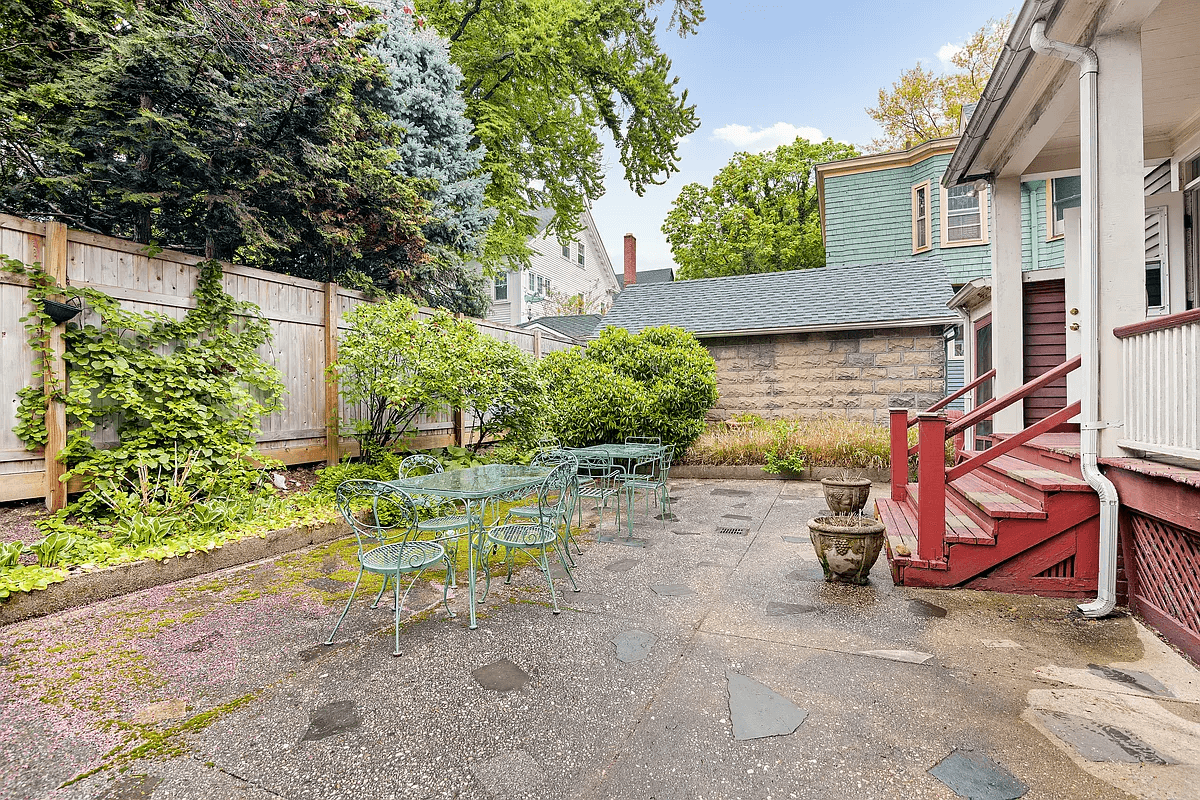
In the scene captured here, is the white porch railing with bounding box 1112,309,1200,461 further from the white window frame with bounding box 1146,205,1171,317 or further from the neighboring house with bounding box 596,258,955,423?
the neighboring house with bounding box 596,258,955,423

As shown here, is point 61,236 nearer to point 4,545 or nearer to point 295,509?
point 4,545

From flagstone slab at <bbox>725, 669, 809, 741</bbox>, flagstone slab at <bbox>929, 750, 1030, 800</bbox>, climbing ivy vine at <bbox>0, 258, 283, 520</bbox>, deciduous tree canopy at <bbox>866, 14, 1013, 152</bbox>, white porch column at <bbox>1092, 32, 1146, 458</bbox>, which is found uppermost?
deciduous tree canopy at <bbox>866, 14, 1013, 152</bbox>

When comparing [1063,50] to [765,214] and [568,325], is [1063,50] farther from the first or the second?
[765,214]

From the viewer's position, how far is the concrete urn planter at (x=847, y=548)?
3.76 meters

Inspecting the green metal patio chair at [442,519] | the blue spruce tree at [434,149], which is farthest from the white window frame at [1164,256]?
the blue spruce tree at [434,149]

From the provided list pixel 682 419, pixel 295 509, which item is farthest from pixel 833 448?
pixel 295 509

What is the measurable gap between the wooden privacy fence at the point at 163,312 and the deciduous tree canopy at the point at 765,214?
19461mm

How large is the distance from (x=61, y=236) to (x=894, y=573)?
6784mm

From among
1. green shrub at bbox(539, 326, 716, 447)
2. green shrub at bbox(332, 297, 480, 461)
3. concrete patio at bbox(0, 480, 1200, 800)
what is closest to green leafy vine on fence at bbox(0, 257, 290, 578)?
concrete patio at bbox(0, 480, 1200, 800)

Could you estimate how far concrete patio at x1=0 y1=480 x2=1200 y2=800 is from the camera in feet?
6.26

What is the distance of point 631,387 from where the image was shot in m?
8.29

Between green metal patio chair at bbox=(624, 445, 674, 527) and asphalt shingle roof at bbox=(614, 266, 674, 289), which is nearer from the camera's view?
green metal patio chair at bbox=(624, 445, 674, 527)

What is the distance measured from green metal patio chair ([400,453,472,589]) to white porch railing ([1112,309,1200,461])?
13.4ft

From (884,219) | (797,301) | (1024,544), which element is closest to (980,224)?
(884,219)
